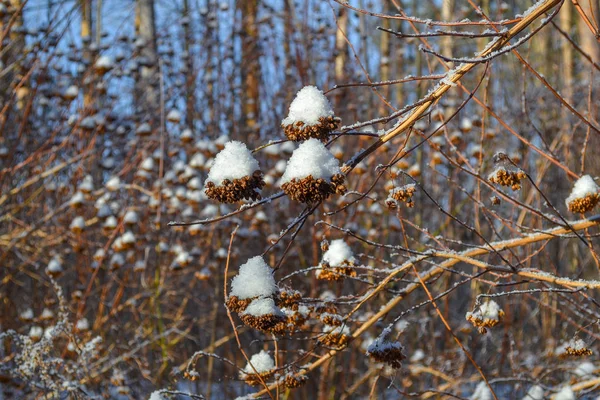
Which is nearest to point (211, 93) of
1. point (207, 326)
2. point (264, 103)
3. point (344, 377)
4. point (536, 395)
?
point (264, 103)

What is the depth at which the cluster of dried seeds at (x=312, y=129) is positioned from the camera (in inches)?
49.4

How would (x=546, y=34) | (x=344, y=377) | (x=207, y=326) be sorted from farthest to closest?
(x=546, y=34), (x=207, y=326), (x=344, y=377)

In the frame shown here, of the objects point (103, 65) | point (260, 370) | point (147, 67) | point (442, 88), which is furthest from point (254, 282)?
point (147, 67)

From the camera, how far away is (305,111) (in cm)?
127

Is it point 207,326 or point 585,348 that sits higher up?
point 585,348

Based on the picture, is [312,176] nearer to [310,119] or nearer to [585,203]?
[310,119]

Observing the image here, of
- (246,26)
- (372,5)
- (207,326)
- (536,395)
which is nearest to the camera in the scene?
(536,395)

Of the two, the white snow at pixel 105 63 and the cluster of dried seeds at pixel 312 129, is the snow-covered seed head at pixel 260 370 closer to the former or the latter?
the cluster of dried seeds at pixel 312 129

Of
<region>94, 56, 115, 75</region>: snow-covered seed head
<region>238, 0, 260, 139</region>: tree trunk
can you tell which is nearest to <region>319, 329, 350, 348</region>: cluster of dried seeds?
<region>94, 56, 115, 75</region>: snow-covered seed head

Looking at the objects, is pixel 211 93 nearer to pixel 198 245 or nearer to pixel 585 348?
pixel 198 245

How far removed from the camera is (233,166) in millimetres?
1278

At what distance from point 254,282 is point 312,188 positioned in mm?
295

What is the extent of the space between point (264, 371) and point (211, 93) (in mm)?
4395

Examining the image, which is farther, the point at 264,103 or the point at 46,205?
the point at 264,103
